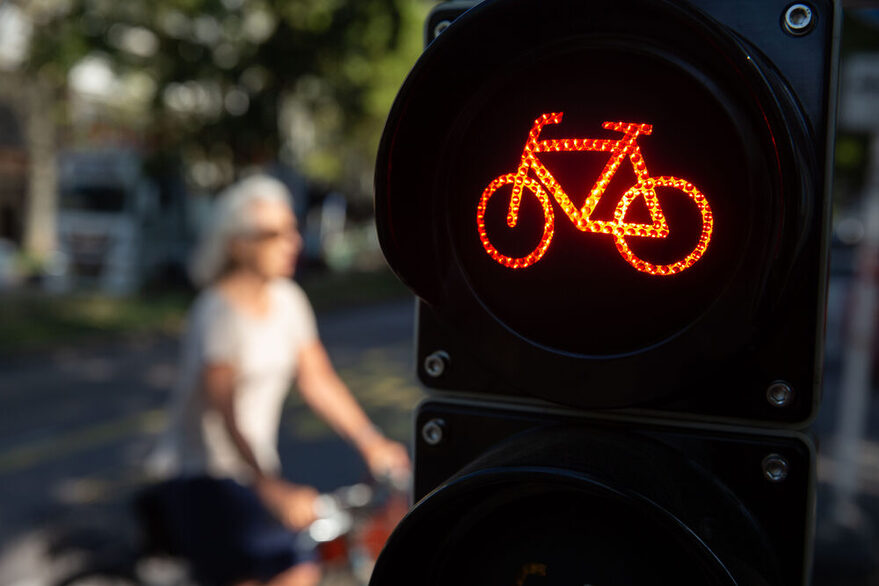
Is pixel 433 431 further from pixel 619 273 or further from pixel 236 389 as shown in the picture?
pixel 236 389

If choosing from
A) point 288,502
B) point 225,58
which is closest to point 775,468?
point 288,502

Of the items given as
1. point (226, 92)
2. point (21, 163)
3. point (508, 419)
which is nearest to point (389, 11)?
point (226, 92)

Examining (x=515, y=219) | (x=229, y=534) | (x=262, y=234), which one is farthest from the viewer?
(x=262, y=234)

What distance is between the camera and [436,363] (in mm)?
1042

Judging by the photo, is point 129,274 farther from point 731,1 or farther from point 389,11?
point 731,1

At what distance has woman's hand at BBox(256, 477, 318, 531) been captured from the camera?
3.15 m

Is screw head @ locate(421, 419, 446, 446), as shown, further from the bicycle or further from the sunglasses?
the sunglasses

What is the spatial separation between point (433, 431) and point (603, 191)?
348 millimetres

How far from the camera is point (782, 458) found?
0.88 metres

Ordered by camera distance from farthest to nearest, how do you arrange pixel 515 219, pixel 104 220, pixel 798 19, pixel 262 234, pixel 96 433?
pixel 104 220 < pixel 96 433 < pixel 262 234 < pixel 515 219 < pixel 798 19

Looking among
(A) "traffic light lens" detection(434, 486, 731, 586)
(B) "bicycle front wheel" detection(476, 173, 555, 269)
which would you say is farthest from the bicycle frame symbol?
(A) "traffic light lens" detection(434, 486, 731, 586)

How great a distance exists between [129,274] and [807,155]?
767 inches

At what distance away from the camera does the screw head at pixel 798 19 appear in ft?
2.78

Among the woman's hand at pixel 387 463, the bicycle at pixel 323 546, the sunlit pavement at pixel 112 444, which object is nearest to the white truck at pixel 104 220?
the sunlit pavement at pixel 112 444
